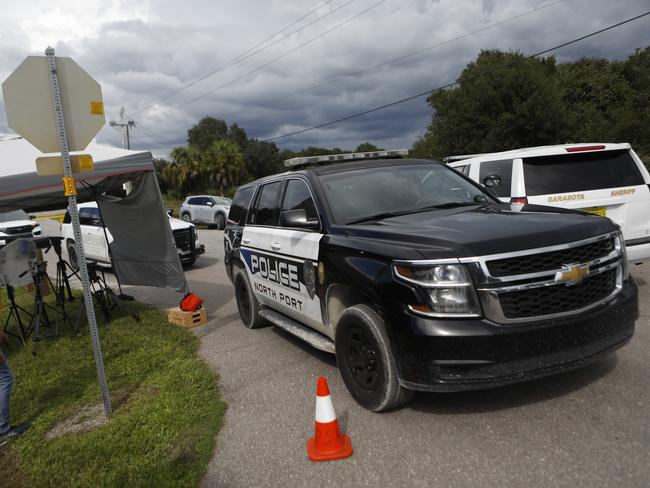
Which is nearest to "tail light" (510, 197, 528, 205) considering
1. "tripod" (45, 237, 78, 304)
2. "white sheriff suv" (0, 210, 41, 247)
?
"tripod" (45, 237, 78, 304)

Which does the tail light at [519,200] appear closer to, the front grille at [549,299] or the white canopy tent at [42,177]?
the front grille at [549,299]

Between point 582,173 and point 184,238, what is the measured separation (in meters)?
9.01

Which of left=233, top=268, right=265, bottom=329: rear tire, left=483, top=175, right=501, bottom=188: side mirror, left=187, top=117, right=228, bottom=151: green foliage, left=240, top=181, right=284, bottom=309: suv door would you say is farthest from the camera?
left=187, top=117, right=228, bottom=151: green foliage

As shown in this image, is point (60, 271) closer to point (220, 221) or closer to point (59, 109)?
point (59, 109)

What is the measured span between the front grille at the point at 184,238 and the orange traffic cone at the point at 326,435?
31.3 ft

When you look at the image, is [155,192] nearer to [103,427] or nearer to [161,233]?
[161,233]

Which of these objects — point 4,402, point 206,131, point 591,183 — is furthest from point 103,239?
point 206,131

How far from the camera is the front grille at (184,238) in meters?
11.9

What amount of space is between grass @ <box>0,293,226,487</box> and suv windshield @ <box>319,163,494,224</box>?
2.00 meters

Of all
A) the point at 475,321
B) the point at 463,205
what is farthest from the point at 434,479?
the point at 463,205

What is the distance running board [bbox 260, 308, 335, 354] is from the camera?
4.19 meters

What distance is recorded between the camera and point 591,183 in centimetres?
591

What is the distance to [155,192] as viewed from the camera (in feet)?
25.6

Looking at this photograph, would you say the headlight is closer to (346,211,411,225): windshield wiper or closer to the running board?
(346,211,411,225): windshield wiper
